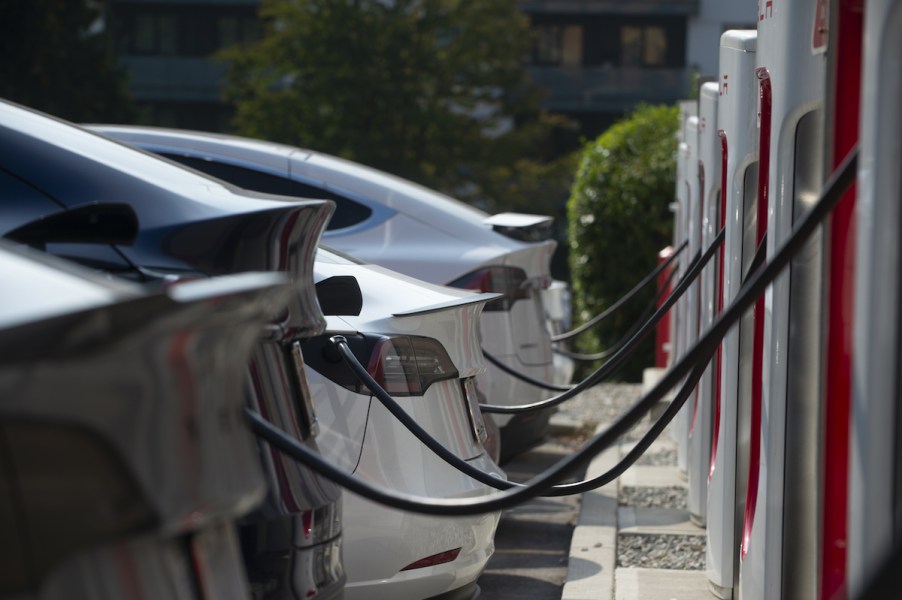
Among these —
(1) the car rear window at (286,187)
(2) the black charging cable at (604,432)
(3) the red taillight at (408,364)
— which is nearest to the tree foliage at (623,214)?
(1) the car rear window at (286,187)

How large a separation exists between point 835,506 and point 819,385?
315mm

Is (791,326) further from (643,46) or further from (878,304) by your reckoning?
(643,46)

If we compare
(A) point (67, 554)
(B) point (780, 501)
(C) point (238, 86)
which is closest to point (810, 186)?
(B) point (780, 501)

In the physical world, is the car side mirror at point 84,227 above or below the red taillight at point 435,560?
above

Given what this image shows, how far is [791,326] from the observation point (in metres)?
3.73

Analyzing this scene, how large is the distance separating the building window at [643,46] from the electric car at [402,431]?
38.3 m

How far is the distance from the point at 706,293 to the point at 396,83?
2016 centimetres

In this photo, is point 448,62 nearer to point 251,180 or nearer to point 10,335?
point 251,180

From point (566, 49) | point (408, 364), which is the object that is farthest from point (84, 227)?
point (566, 49)

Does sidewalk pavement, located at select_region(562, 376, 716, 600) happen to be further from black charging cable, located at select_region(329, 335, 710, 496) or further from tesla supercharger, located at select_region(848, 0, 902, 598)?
tesla supercharger, located at select_region(848, 0, 902, 598)

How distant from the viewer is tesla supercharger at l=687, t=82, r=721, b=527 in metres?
6.06

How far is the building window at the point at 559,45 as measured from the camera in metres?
41.4

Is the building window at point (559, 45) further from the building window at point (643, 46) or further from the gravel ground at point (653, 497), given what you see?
the gravel ground at point (653, 497)

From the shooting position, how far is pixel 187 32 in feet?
135
